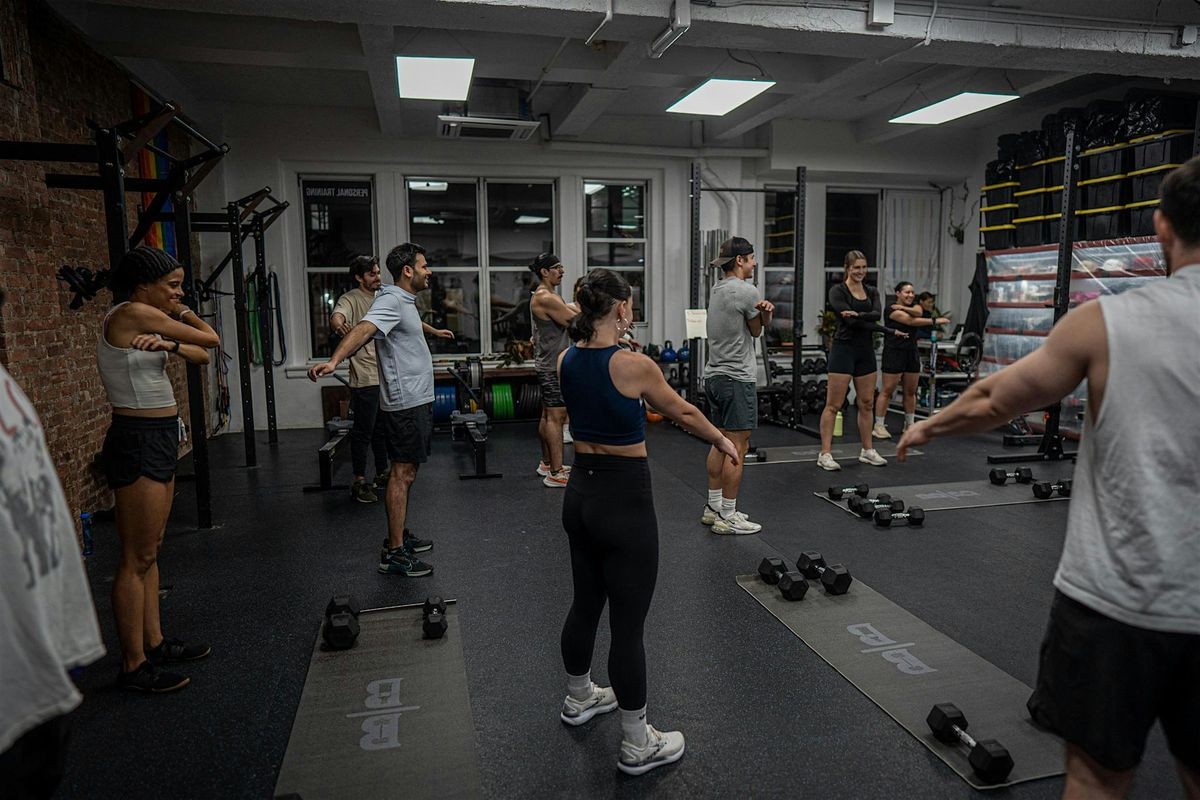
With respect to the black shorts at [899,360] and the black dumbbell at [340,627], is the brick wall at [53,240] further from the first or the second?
the black shorts at [899,360]

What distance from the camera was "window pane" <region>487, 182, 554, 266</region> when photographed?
28.2 feet

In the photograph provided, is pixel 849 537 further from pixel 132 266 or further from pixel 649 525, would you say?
pixel 132 266

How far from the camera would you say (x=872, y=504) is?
4.48m

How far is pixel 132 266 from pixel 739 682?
2.44 meters

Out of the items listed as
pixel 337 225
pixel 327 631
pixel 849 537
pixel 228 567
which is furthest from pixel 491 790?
pixel 337 225

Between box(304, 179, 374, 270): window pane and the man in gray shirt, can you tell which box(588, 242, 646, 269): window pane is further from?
the man in gray shirt

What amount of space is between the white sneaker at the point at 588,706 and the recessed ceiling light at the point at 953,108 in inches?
234

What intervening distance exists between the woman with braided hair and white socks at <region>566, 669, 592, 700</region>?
4.49ft

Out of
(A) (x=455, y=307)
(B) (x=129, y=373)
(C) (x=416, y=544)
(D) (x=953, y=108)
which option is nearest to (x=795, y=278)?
(D) (x=953, y=108)

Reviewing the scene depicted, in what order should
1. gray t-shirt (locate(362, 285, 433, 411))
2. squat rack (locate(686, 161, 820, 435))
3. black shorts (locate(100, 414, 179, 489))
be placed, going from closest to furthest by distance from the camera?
1. black shorts (locate(100, 414, 179, 489))
2. gray t-shirt (locate(362, 285, 433, 411))
3. squat rack (locate(686, 161, 820, 435))

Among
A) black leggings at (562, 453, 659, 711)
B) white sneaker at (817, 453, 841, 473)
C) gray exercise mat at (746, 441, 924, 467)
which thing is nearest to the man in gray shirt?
black leggings at (562, 453, 659, 711)

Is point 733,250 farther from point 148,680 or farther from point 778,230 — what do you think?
point 778,230

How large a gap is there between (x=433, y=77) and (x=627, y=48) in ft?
4.79

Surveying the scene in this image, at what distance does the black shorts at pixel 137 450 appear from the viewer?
7.98 ft
